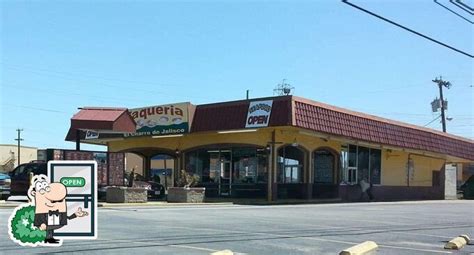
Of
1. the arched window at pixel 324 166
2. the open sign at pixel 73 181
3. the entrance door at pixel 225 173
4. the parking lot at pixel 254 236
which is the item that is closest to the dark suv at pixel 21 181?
the parking lot at pixel 254 236

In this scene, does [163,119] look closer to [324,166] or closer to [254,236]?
[324,166]

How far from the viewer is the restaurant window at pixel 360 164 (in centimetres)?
3619

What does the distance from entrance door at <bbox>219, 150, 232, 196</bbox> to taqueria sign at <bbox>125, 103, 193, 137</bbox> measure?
113 inches

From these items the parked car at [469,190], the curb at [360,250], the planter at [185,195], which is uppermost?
the curb at [360,250]

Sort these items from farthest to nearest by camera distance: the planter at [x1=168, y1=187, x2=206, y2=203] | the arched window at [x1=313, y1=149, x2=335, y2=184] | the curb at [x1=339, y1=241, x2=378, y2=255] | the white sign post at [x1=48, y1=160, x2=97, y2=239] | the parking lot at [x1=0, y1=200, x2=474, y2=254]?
1. the arched window at [x1=313, y1=149, x2=335, y2=184]
2. the planter at [x1=168, y1=187, x2=206, y2=203]
3. the parking lot at [x1=0, y1=200, x2=474, y2=254]
4. the curb at [x1=339, y1=241, x2=378, y2=255]
5. the white sign post at [x1=48, y1=160, x2=97, y2=239]

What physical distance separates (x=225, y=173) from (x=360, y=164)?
882 cm

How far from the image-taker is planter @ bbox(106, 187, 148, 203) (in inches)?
1009

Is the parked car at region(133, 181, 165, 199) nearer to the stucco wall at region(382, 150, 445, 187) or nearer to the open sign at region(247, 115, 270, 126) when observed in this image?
the open sign at region(247, 115, 270, 126)

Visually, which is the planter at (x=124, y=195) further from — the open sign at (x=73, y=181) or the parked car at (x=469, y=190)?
the parked car at (x=469, y=190)

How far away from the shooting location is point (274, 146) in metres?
31.8

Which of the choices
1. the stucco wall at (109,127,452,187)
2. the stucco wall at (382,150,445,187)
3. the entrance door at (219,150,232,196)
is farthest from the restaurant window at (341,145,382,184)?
the entrance door at (219,150,232,196)

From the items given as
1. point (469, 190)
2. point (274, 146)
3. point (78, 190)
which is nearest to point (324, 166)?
point (274, 146)

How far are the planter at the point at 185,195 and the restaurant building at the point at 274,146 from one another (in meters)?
4.51

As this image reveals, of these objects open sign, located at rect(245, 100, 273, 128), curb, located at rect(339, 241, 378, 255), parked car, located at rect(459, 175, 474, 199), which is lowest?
parked car, located at rect(459, 175, 474, 199)
